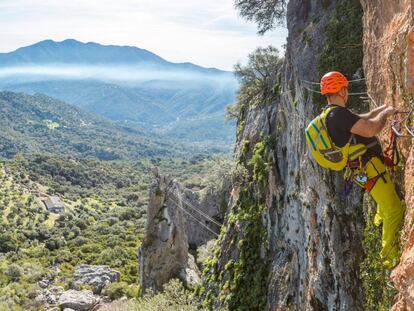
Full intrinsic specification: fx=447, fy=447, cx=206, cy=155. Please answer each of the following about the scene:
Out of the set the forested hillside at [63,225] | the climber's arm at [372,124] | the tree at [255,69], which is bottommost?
the forested hillside at [63,225]

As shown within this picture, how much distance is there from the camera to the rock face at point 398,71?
6260mm

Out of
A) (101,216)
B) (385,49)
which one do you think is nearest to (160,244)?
(385,49)

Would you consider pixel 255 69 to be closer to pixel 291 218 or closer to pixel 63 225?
pixel 291 218

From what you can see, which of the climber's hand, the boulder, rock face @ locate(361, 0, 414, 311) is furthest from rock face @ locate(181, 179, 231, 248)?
the climber's hand

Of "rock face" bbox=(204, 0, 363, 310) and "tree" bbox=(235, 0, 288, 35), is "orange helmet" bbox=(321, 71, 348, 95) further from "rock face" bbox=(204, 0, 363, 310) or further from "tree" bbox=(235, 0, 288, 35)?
"tree" bbox=(235, 0, 288, 35)

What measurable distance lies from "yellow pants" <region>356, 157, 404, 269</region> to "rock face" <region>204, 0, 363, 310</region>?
12.2ft

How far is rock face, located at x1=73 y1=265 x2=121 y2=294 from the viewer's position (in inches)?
2045

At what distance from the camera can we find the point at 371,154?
751 cm

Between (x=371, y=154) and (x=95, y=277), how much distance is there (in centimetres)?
5166

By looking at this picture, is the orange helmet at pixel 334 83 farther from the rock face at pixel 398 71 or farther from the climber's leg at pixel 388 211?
the climber's leg at pixel 388 211

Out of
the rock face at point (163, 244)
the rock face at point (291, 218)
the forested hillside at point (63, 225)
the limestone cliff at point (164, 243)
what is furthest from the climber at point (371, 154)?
the forested hillside at point (63, 225)

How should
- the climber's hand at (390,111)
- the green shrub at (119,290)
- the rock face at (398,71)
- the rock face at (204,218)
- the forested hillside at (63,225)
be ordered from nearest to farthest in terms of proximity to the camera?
the rock face at (398,71)
the climber's hand at (390,111)
the green shrub at (119,290)
the rock face at (204,218)
the forested hillside at (63,225)

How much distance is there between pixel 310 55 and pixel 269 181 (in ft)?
22.2

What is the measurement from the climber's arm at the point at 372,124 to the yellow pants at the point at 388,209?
590mm
